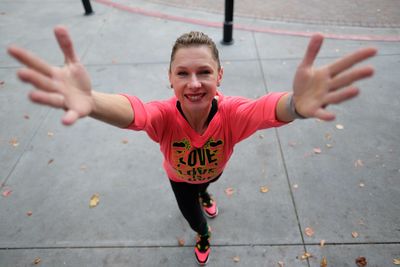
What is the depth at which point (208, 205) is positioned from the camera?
2.88 m

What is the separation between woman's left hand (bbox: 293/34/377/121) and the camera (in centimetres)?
121

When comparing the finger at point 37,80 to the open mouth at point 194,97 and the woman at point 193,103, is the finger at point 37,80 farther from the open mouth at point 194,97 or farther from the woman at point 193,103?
the open mouth at point 194,97

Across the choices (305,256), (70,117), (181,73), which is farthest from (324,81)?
(305,256)

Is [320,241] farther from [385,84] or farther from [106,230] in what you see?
[385,84]

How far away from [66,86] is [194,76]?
2.15ft

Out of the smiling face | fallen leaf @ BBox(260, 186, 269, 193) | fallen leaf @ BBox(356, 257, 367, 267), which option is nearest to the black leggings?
the smiling face

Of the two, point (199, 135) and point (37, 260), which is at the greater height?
point (199, 135)

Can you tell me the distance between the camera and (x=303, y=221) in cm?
279

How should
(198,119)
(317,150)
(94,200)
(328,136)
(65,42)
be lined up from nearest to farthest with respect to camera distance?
(65,42)
(198,119)
(94,200)
(317,150)
(328,136)

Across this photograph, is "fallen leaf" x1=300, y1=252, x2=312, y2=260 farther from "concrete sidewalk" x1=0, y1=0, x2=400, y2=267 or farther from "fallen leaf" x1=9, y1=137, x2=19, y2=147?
"fallen leaf" x1=9, y1=137, x2=19, y2=147

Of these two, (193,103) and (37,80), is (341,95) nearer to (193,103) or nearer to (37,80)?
(193,103)

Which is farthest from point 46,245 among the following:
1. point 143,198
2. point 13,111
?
point 13,111

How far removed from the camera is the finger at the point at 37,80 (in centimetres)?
111

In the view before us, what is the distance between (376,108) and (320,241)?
7.02 ft
